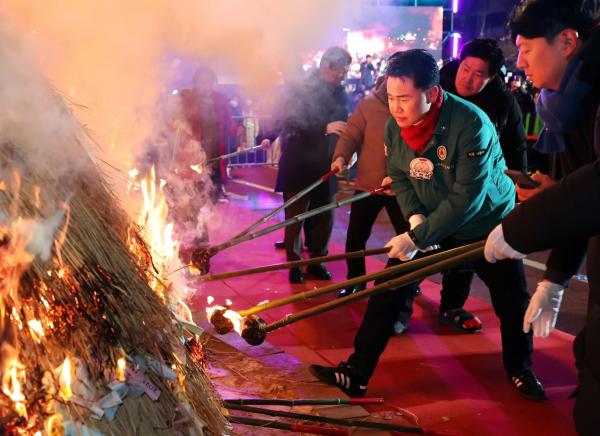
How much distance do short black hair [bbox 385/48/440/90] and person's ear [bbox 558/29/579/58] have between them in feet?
4.03

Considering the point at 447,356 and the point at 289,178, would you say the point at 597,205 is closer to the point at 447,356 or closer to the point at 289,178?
the point at 447,356

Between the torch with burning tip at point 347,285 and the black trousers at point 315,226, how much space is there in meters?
3.01

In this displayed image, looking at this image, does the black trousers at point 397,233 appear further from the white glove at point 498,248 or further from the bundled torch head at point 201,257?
the white glove at point 498,248

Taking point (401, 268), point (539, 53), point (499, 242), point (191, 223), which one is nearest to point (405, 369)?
point (401, 268)

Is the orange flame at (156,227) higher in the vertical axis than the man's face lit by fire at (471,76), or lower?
lower

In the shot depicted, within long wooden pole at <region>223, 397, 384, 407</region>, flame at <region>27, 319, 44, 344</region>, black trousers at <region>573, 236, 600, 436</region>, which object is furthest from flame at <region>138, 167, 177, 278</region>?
black trousers at <region>573, 236, 600, 436</region>

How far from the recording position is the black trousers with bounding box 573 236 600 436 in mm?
2006

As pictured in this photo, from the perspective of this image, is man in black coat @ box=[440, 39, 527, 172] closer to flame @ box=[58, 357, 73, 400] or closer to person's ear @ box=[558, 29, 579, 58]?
person's ear @ box=[558, 29, 579, 58]

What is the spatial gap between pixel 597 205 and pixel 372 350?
221cm

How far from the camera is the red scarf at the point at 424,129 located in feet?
11.7

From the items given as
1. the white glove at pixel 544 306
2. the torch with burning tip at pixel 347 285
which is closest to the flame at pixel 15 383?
the torch with burning tip at pixel 347 285

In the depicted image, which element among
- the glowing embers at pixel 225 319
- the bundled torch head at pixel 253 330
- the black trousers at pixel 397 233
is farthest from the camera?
the black trousers at pixel 397 233

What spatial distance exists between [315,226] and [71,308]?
4588mm

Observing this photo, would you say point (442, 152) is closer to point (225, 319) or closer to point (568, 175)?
point (225, 319)
